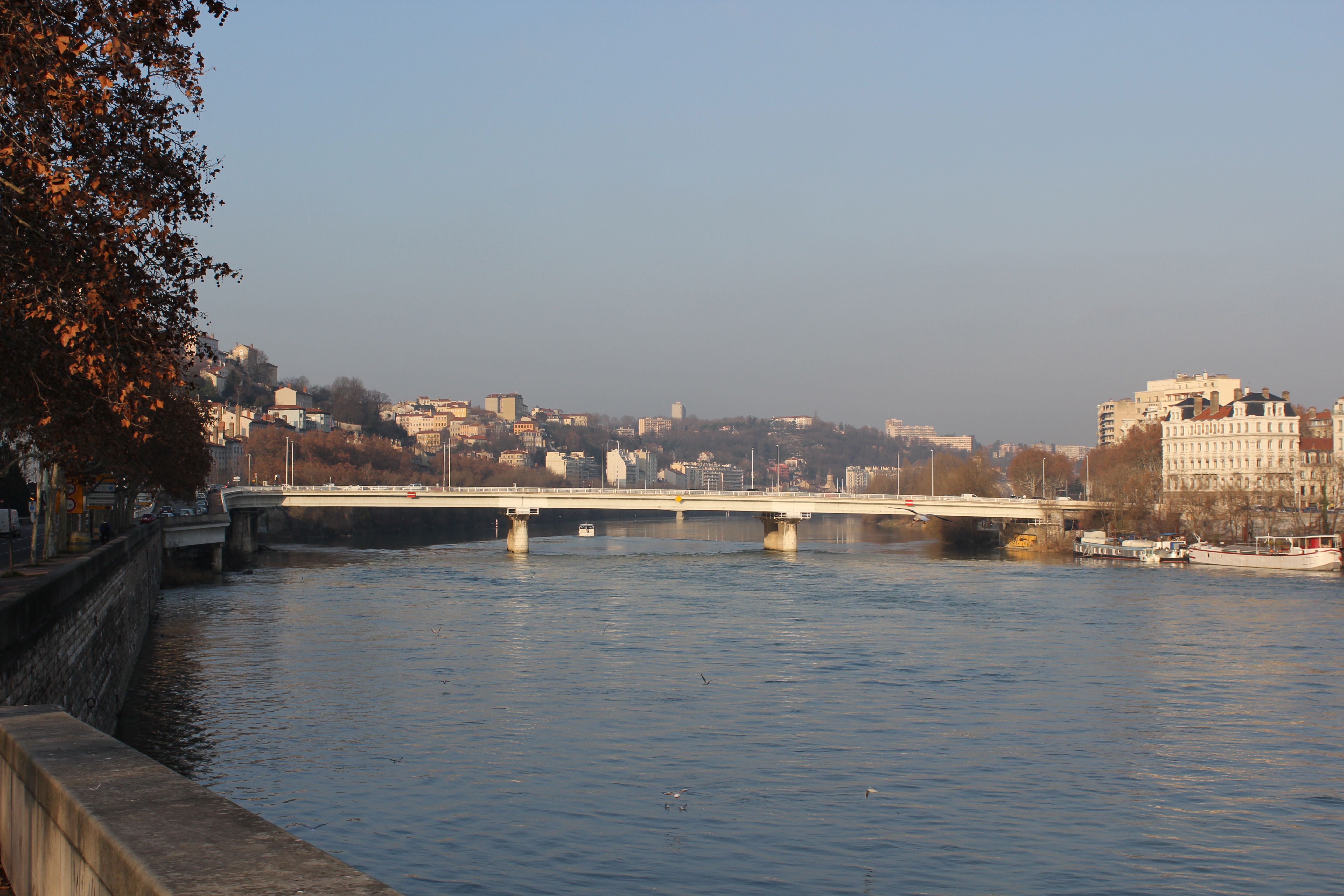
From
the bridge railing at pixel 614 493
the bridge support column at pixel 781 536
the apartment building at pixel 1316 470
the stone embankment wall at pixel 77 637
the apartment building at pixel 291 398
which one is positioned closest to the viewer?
the stone embankment wall at pixel 77 637

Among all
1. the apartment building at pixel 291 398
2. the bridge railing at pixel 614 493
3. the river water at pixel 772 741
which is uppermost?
the apartment building at pixel 291 398

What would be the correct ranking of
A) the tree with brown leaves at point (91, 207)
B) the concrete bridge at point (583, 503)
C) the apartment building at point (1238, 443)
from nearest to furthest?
the tree with brown leaves at point (91, 207) < the concrete bridge at point (583, 503) < the apartment building at point (1238, 443)

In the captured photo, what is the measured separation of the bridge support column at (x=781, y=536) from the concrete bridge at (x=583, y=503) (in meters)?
0.06

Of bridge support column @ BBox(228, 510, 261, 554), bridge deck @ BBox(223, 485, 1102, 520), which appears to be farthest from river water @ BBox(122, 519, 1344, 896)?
bridge deck @ BBox(223, 485, 1102, 520)

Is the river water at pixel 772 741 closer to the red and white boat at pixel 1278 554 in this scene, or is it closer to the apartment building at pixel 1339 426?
the red and white boat at pixel 1278 554

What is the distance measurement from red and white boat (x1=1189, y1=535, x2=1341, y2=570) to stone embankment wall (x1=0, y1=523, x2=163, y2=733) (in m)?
54.6

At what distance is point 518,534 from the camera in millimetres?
72250

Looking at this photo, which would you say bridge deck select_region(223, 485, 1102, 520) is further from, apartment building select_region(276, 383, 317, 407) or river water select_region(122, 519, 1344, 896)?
apartment building select_region(276, 383, 317, 407)

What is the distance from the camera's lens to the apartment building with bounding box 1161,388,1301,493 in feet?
296

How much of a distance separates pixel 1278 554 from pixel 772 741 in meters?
51.9

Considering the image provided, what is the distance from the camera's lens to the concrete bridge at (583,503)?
71188 millimetres

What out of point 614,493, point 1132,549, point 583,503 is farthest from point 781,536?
point 1132,549

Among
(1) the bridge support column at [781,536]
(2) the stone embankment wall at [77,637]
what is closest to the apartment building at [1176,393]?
(1) the bridge support column at [781,536]

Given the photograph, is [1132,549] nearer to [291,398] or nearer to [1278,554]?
[1278,554]
